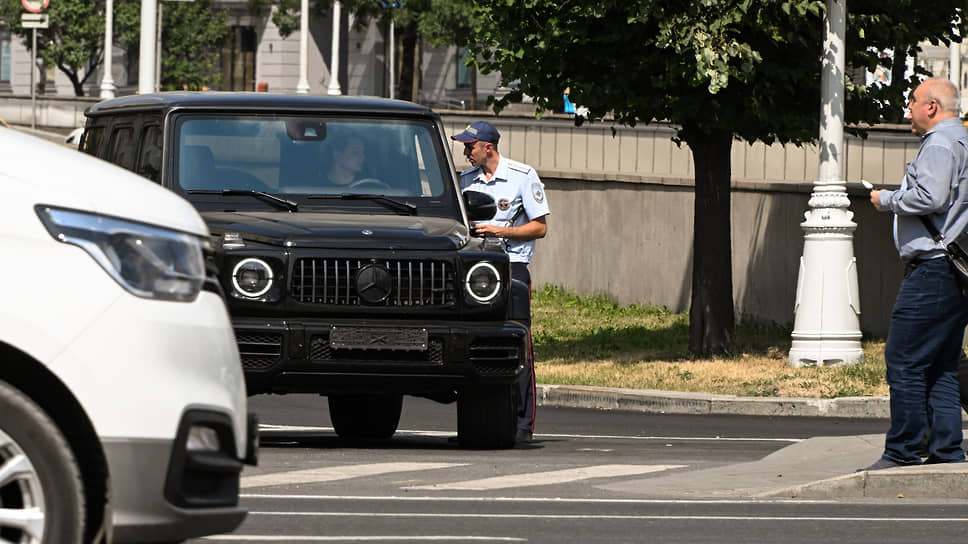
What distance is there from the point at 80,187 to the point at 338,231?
4.83 meters

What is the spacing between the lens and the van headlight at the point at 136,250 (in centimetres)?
495

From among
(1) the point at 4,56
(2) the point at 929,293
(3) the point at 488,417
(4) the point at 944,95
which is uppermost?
(1) the point at 4,56

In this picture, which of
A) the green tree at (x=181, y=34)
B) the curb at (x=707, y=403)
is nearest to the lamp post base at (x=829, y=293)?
the curb at (x=707, y=403)

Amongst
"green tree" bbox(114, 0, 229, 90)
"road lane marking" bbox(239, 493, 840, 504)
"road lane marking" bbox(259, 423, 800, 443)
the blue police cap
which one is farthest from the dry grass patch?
"green tree" bbox(114, 0, 229, 90)

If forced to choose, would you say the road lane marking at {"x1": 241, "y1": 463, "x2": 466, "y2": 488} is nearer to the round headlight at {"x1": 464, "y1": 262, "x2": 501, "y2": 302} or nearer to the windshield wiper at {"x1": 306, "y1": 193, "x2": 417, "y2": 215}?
the round headlight at {"x1": 464, "y1": 262, "x2": 501, "y2": 302}

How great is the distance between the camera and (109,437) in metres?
4.94

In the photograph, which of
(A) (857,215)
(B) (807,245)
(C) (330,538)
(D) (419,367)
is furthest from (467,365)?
(A) (857,215)

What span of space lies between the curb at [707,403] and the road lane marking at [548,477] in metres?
4.62

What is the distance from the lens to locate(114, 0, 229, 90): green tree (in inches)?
2603

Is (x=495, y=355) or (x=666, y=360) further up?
(x=495, y=355)

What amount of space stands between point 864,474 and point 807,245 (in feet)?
27.7

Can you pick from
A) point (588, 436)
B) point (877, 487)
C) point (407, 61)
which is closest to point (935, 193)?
point (877, 487)

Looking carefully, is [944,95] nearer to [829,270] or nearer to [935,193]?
[935,193]

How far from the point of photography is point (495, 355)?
991 cm
